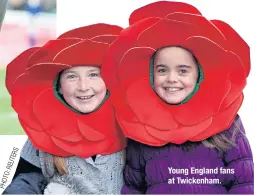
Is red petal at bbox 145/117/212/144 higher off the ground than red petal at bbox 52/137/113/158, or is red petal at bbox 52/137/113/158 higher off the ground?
red petal at bbox 145/117/212/144

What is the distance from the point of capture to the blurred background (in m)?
0.79

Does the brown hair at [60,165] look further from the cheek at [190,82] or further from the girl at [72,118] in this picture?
the cheek at [190,82]

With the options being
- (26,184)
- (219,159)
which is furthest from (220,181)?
(26,184)

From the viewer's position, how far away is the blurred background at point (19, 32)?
79 cm

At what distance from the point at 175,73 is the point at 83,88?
0.13m

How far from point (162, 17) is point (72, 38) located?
0.13 metres

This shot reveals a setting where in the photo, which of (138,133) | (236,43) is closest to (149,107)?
(138,133)

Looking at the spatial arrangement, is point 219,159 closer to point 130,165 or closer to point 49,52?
point 130,165

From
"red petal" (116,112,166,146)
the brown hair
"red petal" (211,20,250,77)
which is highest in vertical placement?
"red petal" (211,20,250,77)

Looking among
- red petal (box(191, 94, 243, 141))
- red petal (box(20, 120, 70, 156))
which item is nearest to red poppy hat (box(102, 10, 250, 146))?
red petal (box(191, 94, 243, 141))

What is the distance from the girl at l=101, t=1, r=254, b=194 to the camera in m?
0.74

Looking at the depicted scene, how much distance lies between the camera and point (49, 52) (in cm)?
76

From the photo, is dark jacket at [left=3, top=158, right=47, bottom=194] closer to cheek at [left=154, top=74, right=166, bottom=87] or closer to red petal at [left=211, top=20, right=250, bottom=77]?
cheek at [left=154, top=74, right=166, bottom=87]

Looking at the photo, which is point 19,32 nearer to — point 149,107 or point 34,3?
point 34,3
